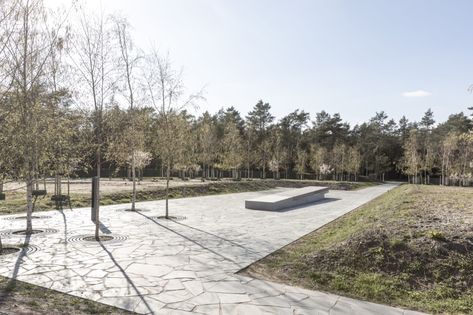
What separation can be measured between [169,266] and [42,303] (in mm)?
2052

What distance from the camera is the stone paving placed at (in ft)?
14.7

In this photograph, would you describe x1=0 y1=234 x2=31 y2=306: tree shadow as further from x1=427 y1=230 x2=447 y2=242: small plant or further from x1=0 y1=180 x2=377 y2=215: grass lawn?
x1=427 y1=230 x2=447 y2=242: small plant

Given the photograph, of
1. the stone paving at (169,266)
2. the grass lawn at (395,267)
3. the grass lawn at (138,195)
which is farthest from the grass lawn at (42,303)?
the grass lawn at (138,195)

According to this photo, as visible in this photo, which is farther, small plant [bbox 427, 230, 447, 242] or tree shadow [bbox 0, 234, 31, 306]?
small plant [bbox 427, 230, 447, 242]

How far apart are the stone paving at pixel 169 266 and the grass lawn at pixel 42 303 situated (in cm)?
18

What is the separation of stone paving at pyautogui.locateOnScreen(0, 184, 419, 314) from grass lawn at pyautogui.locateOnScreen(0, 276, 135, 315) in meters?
0.18

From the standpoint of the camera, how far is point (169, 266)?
237 inches

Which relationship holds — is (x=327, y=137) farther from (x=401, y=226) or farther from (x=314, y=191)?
(x=401, y=226)

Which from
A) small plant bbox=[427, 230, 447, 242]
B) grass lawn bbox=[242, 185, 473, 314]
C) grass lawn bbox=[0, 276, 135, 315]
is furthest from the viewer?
small plant bbox=[427, 230, 447, 242]

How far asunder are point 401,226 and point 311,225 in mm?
3722

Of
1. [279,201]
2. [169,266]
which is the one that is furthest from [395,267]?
[279,201]

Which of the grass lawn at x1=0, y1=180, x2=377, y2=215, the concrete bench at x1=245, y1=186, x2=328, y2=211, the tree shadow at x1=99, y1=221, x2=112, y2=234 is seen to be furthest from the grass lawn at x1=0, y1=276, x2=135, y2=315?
the concrete bench at x1=245, y1=186, x2=328, y2=211

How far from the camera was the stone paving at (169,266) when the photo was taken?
14.7 feet

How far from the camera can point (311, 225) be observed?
10.8 metres
